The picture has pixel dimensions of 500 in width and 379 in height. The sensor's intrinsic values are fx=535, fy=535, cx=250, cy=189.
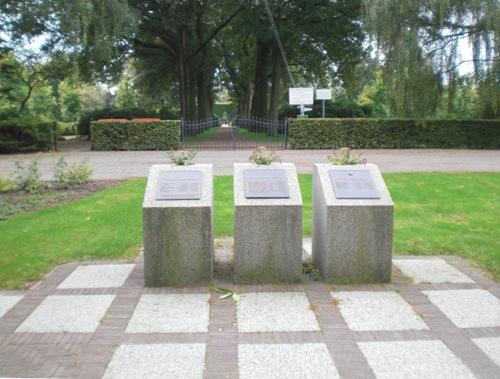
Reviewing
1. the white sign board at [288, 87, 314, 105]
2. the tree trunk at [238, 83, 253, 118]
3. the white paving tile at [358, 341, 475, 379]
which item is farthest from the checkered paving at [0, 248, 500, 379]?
the tree trunk at [238, 83, 253, 118]

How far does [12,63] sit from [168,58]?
34.9ft

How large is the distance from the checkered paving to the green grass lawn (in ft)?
2.85

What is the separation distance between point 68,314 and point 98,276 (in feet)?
3.63

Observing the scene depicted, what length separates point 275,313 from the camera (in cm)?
461

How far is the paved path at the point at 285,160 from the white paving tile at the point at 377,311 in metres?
9.19

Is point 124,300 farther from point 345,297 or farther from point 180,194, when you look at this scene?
point 345,297

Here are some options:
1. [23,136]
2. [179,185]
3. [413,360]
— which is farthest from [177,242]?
[23,136]

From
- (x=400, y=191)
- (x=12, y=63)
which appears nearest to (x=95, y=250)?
(x=400, y=191)

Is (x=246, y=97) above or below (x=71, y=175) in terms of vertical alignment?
above

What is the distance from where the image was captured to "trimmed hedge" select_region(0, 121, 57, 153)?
70.0 ft

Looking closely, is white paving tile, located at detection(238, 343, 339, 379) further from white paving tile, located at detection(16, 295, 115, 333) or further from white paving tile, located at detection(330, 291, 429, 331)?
white paving tile, located at detection(16, 295, 115, 333)

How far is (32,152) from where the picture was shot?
2181cm

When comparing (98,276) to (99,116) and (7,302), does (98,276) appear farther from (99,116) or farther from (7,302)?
(99,116)

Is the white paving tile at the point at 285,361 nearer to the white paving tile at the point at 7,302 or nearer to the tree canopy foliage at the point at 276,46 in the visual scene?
the white paving tile at the point at 7,302
